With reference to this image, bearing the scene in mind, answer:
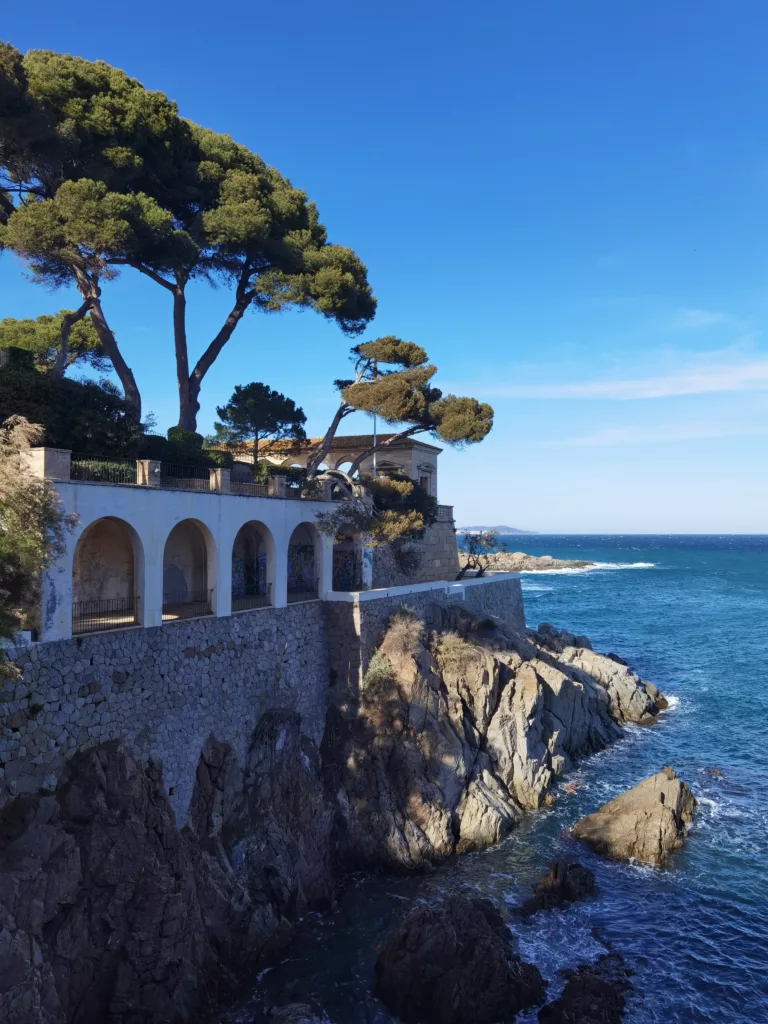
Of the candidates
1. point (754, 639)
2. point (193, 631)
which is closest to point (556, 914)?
point (193, 631)

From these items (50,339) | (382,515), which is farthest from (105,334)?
(382,515)

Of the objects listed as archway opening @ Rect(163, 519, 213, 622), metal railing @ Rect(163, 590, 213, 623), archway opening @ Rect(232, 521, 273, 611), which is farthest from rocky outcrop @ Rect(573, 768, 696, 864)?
archway opening @ Rect(163, 519, 213, 622)

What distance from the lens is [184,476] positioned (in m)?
24.2

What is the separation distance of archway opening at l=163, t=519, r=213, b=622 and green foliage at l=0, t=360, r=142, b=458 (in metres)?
3.62

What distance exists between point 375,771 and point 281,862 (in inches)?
191

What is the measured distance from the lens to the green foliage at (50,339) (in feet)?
101

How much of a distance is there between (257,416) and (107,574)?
49.6 feet

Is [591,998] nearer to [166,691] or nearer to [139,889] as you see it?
[139,889]

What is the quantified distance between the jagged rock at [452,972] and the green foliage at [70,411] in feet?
51.4

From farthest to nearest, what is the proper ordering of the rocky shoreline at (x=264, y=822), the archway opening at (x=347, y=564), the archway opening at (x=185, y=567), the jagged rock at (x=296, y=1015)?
the archway opening at (x=347, y=564)
the archway opening at (x=185, y=567)
the jagged rock at (x=296, y=1015)
the rocky shoreline at (x=264, y=822)

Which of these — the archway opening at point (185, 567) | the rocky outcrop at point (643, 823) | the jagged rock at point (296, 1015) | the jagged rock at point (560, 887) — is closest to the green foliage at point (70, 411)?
the archway opening at point (185, 567)

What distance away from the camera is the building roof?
124ft

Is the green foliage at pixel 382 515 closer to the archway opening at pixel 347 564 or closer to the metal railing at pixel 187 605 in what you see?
the archway opening at pixel 347 564

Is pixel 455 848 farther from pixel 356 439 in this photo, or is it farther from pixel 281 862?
pixel 356 439
